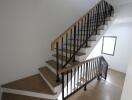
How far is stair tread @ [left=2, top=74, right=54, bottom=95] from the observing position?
2327 millimetres

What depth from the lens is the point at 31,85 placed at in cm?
251

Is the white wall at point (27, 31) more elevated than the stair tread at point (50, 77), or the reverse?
the white wall at point (27, 31)

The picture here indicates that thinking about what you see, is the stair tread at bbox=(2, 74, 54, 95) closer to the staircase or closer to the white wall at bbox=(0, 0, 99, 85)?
the staircase

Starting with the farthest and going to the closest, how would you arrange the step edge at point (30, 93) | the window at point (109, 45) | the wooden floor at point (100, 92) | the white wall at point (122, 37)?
the window at point (109, 45) < the white wall at point (122, 37) < the wooden floor at point (100, 92) < the step edge at point (30, 93)

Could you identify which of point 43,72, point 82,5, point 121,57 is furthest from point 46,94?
point 121,57

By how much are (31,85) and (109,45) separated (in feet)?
15.0

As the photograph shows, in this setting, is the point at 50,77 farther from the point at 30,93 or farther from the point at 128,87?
the point at 128,87

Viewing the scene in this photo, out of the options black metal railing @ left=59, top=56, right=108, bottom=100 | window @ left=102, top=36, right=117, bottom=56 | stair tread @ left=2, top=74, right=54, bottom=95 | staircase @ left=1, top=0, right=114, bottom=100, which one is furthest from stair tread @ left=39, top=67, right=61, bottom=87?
window @ left=102, top=36, right=117, bottom=56

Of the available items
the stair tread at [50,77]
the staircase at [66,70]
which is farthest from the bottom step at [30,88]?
the stair tread at [50,77]

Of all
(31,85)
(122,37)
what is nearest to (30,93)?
(31,85)

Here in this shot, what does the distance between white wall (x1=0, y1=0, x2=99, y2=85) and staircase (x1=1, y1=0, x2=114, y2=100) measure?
12.6 inches

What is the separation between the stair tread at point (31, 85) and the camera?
2.33m

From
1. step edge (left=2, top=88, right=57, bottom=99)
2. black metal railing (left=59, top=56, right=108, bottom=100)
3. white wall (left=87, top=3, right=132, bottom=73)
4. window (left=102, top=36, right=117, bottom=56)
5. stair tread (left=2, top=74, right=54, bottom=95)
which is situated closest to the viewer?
step edge (left=2, top=88, right=57, bottom=99)

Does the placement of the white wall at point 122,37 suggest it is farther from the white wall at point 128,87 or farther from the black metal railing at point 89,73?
the white wall at point 128,87
